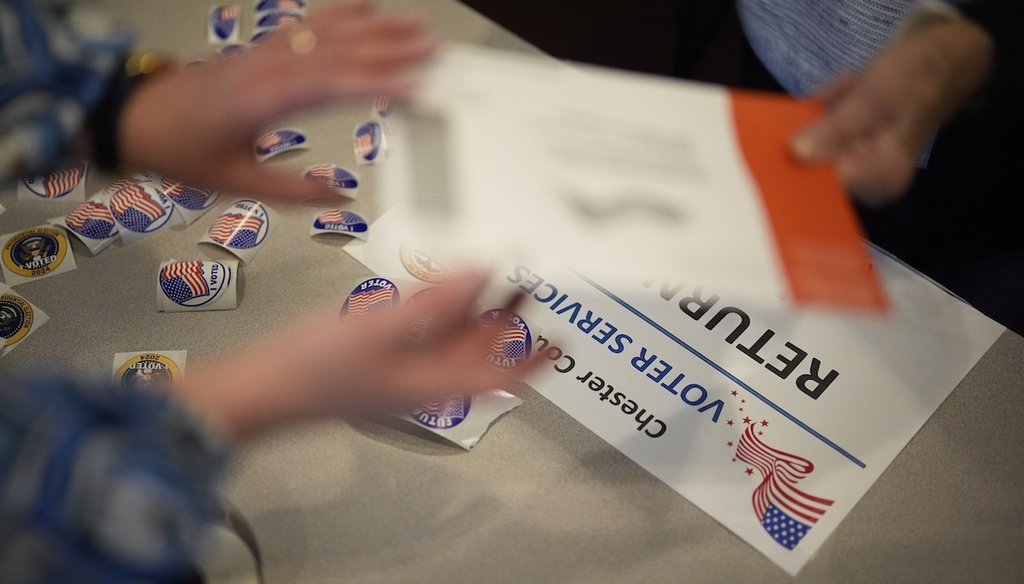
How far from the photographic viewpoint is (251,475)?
647 millimetres

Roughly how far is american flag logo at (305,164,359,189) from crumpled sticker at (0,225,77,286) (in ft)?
0.79

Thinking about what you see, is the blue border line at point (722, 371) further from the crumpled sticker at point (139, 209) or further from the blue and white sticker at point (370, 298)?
the crumpled sticker at point (139, 209)

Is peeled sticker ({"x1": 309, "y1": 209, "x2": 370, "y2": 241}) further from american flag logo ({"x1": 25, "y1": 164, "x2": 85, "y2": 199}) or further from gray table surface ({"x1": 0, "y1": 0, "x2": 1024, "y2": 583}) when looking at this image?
american flag logo ({"x1": 25, "y1": 164, "x2": 85, "y2": 199})

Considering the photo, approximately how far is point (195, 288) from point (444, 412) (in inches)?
10.4

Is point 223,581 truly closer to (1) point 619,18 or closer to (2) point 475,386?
(2) point 475,386

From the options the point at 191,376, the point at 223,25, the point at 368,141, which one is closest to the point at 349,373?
the point at 191,376

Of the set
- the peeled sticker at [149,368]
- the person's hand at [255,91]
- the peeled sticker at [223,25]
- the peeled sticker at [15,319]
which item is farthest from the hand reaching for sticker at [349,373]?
the peeled sticker at [223,25]

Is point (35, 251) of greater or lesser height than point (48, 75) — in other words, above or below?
below

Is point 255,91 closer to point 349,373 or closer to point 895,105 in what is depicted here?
point 349,373

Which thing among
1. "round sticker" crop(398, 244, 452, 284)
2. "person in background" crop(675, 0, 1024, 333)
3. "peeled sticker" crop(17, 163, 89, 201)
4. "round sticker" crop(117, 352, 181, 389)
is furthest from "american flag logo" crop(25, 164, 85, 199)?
"person in background" crop(675, 0, 1024, 333)

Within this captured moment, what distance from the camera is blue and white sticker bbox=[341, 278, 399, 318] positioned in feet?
2.36

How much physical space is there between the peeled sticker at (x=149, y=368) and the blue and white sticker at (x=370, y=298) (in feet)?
0.49

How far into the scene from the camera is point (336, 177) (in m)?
0.81

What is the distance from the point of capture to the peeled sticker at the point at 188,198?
785mm
